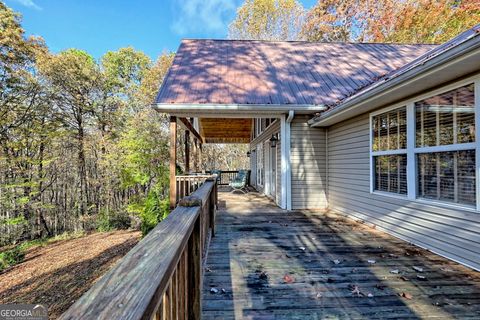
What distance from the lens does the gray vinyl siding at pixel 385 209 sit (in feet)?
10.1

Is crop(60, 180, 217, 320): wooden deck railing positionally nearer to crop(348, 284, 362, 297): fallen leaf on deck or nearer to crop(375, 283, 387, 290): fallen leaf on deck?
crop(348, 284, 362, 297): fallen leaf on deck

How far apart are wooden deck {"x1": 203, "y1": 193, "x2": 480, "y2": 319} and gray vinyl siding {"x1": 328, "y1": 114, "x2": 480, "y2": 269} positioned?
19 cm

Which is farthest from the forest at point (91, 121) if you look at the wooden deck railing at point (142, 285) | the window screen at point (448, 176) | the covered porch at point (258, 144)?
the wooden deck railing at point (142, 285)

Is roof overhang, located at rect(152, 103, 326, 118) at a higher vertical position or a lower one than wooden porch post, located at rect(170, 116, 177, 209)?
higher

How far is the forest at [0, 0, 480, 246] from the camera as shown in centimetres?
1017

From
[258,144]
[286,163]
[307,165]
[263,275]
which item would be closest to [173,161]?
[286,163]

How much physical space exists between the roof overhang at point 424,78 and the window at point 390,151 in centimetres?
28

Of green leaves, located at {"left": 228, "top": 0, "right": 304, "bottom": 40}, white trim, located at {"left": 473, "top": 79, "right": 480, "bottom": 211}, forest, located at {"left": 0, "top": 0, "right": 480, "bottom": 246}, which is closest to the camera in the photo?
white trim, located at {"left": 473, "top": 79, "right": 480, "bottom": 211}

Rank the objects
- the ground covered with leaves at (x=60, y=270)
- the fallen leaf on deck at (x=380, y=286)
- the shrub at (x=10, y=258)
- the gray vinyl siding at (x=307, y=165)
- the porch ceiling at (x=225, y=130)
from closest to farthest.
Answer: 1. the fallen leaf on deck at (x=380, y=286)
2. the ground covered with leaves at (x=60, y=270)
3. the gray vinyl siding at (x=307, y=165)
4. the shrub at (x=10, y=258)
5. the porch ceiling at (x=225, y=130)

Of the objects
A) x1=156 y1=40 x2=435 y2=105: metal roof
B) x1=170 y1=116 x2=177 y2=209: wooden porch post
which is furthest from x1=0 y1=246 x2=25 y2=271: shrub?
x1=156 y1=40 x2=435 y2=105: metal roof

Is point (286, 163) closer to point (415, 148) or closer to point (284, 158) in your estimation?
point (284, 158)

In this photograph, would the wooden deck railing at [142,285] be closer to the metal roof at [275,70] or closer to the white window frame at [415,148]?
the white window frame at [415,148]

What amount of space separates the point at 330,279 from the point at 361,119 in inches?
139

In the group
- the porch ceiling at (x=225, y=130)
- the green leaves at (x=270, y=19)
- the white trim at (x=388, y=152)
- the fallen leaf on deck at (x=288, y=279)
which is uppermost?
the green leaves at (x=270, y=19)
